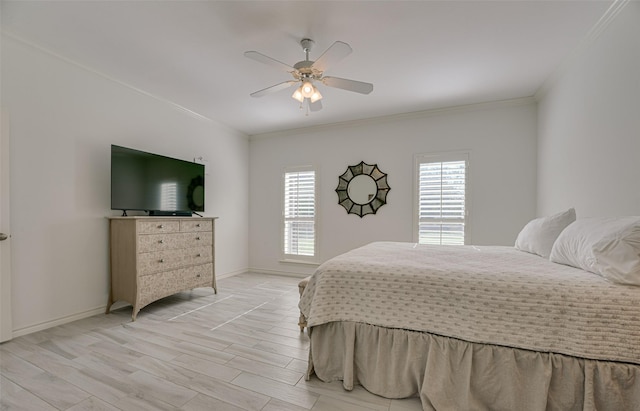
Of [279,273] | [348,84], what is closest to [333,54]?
[348,84]

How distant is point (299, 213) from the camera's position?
4.92 metres

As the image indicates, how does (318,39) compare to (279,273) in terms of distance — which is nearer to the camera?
(318,39)

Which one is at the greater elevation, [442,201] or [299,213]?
[442,201]

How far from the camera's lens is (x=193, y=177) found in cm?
385

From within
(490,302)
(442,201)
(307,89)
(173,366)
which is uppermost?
(307,89)

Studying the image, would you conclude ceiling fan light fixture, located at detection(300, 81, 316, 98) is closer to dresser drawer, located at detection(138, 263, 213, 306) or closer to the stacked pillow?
the stacked pillow

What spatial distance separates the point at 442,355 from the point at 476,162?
3093mm

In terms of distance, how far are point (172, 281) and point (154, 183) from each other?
1187 millimetres

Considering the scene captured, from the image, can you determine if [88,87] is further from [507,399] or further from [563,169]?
[563,169]

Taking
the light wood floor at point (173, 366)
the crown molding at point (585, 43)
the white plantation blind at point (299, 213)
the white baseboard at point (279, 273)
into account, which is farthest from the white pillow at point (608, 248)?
the white baseboard at point (279, 273)

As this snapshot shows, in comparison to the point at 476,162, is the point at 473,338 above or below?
below

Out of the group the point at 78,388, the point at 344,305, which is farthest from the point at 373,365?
the point at 78,388

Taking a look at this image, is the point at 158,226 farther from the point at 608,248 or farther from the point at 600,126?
the point at 600,126

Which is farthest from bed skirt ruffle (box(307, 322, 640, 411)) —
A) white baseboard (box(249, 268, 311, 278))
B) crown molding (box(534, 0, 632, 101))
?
white baseboard (box(249, 268, 311, 278))
